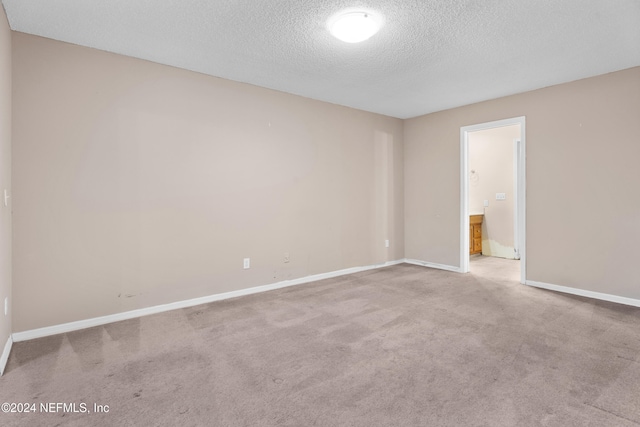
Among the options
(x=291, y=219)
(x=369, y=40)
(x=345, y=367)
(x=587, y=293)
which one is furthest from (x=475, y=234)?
(x=345, y=367)

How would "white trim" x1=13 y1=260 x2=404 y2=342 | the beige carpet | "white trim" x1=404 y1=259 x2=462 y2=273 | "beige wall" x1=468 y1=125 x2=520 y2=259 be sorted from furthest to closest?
"beige wall" x1=468 y1=125 x2=520 y2=259, "white trim" x1=404 y1=259 x2=462 y2=273, "white trim" x1=13 y1=260 x2=404 y2=342, the beige carpet

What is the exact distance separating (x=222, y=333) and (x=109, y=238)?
4.59ft

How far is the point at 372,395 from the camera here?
191cm

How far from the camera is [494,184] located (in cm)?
634

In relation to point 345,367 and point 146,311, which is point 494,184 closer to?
point 345,367

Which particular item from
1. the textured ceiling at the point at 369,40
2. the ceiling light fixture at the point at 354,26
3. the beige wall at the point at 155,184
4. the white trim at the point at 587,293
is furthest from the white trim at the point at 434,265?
the ceiling light fixture at the point at 354,26

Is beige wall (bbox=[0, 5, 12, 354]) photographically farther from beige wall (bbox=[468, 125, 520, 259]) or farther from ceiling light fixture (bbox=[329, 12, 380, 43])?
beige wall (bbox=[468, 125, 520, 259])

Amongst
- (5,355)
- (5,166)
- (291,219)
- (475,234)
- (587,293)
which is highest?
(5,166)

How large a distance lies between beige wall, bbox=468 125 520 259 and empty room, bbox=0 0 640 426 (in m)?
1.55

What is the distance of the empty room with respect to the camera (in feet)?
6.59

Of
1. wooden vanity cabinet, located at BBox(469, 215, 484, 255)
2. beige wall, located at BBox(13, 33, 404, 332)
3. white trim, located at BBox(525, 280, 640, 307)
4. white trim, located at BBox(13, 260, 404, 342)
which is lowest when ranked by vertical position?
white trim, located at BBox(525, 280, 640, 307)

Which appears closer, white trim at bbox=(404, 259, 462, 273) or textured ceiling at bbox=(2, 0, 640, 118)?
textured ceiling at bbox=(2, 0, 640, 118)

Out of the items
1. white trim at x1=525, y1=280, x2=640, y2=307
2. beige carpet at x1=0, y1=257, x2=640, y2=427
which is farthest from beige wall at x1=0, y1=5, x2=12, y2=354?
white trim at x1=525, y1=280, x2=640, y2=307

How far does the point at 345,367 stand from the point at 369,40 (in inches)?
103
